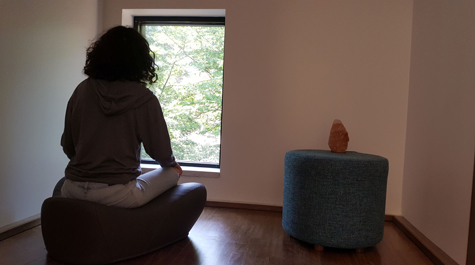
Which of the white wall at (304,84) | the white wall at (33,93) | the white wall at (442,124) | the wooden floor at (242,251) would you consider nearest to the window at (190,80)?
the white wall at (304,84)

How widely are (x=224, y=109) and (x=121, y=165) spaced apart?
1481mm

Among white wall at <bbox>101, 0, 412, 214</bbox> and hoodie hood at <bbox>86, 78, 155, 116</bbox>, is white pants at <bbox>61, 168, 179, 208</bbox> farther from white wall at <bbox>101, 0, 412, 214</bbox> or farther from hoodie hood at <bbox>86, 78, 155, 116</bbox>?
white wall at <bbox>101, 0, 412, 214</bbox>

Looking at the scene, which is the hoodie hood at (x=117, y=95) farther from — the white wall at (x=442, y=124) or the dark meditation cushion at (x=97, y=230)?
the white wall at (x=442, y=124)

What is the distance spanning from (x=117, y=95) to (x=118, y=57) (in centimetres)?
20

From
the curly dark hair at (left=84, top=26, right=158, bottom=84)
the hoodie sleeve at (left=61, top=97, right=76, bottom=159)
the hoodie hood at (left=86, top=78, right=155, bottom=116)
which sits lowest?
the hoodie sleeve at (left=61, top=97, right=76, bottom=159)

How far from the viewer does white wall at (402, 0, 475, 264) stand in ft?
6.16

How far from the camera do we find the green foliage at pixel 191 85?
349 centimetres

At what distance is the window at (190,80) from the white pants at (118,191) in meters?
1.49

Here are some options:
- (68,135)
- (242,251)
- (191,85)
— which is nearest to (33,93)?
(68,135)

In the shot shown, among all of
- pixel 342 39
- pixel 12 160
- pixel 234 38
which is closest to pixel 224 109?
pixel 234 38

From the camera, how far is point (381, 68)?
2961mm

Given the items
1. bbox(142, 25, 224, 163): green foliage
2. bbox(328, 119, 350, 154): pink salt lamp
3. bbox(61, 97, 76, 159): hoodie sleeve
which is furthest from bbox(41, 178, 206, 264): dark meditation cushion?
bbox(142, 25, 224, 163): green foliage

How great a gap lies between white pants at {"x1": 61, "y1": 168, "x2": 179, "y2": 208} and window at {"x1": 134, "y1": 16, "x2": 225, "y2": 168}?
149 cm

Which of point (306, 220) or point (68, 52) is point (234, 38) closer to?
point (68, 52)
